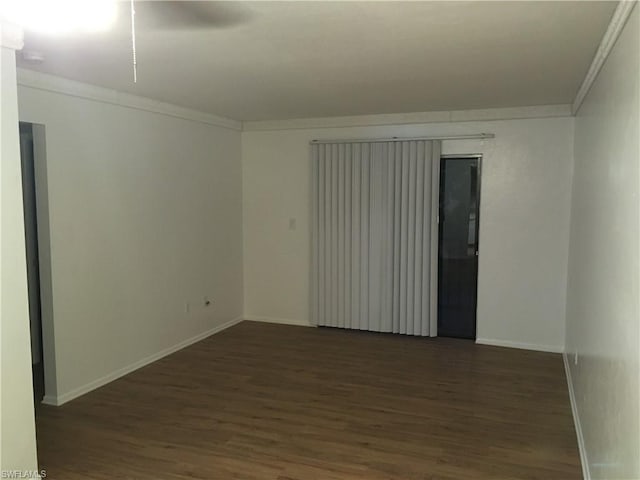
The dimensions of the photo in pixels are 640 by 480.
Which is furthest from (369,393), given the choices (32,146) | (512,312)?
(32,146)

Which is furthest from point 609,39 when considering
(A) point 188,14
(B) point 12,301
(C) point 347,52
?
(B) point 12,301

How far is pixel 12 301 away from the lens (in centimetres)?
244

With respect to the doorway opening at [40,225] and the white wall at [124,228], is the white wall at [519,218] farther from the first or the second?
the doorway opening at [40,225]

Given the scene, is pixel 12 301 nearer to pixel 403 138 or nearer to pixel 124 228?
pixel 124 228

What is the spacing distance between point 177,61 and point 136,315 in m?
2.33

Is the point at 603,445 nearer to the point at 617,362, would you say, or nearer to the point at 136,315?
the point at 617,362

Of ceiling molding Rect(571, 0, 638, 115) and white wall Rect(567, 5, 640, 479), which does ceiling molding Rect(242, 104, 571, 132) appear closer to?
ceiling molding Rect(571, 0, 638, 115)

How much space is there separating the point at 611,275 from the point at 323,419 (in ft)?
6.78

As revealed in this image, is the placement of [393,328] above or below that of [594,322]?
below

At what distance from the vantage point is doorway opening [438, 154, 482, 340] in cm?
524

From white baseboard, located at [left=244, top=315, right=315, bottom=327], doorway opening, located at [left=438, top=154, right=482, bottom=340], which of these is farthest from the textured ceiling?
white baseboard, located at [left=244, top=315, right=315, bottom=327]

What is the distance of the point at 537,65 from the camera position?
10.8ft

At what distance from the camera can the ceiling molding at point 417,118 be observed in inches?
190

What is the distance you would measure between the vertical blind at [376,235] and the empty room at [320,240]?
2cm
